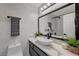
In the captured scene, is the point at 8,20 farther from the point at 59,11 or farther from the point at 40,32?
the point at 59,11

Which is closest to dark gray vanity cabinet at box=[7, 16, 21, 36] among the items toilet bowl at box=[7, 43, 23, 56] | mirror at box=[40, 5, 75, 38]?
toilet bowl at box=[7, 43, 23, 56]

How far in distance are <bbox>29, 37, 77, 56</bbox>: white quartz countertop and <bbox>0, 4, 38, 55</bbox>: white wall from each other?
6.0 inches

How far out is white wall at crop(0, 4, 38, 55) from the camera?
1.57 m

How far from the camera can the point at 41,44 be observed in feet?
5.37

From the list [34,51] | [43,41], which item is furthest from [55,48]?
[34,51]

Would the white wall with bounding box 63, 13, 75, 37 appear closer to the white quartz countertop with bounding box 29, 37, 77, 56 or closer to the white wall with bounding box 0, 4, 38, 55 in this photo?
the white quartz countertop with bounding box 29, 37, 77, 56

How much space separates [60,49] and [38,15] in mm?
677

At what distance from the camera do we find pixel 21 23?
1.65 metres

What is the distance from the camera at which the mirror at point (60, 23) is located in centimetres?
156

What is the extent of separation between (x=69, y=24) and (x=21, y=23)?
2.56 feet

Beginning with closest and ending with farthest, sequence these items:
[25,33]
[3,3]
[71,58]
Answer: [71,58] < [3,3] < [25,33]

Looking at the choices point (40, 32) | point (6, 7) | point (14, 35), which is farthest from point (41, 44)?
point (6, 7)

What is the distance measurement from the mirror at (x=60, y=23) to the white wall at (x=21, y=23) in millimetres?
186

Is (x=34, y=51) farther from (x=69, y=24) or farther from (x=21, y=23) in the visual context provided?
(x=69, y=24)
